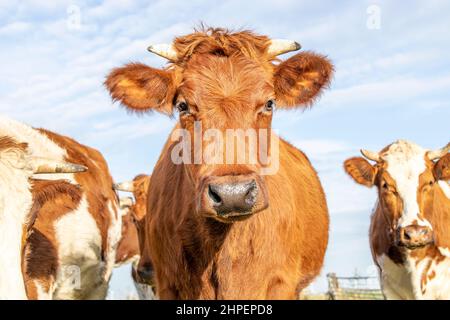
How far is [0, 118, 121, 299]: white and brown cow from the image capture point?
22.3ft

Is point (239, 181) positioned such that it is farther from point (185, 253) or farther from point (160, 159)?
point (160, 159)

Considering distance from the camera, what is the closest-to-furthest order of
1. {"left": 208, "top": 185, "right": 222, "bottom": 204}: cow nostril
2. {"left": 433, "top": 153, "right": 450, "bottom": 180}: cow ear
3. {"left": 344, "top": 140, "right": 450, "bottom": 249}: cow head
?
1. {"left": 208, "top": 185, "right": 222, "bottom": 204}: cow nostril
2. {"left": 344, "top": 140, "right": 450, "bottom": 249}: cow head
3. {"left": 433, "top": 153, "right": 450, "bottom": 180}: cow ear

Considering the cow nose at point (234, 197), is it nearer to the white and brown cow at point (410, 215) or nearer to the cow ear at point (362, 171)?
the white and brown cow at point (410, 215)

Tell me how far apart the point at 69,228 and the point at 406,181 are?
5.11m

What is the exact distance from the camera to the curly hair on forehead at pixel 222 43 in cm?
527

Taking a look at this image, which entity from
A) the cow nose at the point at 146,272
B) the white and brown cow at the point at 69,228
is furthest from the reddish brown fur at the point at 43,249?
the cow nose at the point at 146,272

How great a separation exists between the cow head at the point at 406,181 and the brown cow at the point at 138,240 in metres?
3.69

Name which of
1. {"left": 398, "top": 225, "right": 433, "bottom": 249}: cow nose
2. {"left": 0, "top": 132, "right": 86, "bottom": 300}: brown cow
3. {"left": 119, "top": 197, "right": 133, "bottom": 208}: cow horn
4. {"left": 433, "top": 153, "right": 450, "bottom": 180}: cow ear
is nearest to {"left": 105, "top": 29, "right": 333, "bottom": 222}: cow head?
{"left": 0, "top": 132, "right": 86, "bottom": 300}: brown cow

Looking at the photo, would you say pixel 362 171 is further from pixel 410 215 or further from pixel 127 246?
pixel 127 246

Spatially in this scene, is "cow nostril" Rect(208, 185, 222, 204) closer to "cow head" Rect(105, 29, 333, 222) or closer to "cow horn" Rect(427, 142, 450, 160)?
"cow head" Rect(105, 29, 333, 222)

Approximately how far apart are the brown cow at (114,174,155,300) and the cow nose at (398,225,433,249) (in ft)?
12.1

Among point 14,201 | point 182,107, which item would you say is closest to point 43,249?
point 14,201

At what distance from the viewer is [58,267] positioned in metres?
7.18

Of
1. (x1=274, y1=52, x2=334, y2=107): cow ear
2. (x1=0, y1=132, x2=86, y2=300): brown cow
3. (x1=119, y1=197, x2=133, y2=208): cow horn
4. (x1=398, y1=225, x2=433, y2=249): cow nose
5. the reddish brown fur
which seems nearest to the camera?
(x1=0, y1=132, x2=86, y2=300): brown cow
